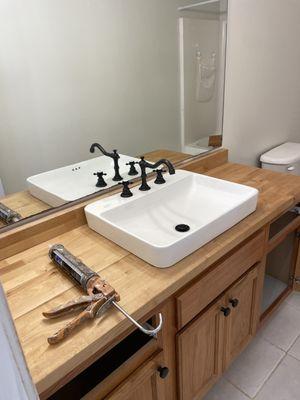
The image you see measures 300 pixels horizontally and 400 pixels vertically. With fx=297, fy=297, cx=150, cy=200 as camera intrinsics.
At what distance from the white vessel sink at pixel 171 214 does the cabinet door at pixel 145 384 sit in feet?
0.99

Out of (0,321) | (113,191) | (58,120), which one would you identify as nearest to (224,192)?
(113,191)

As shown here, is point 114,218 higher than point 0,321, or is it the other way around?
point 0,321

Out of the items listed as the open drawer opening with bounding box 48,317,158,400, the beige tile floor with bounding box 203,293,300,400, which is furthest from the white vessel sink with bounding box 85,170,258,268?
the beige tile floor with bounding box 203,293,300,400

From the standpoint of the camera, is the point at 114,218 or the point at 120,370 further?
the point at 114,218

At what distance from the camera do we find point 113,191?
1.29 meters

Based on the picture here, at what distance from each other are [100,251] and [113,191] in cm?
37

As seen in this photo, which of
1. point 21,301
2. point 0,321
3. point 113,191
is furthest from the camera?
point 113,191

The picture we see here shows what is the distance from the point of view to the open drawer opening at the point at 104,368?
85 cm

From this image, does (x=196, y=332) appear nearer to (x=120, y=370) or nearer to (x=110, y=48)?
(x=120, y=370)

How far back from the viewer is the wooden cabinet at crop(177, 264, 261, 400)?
40.5 inches

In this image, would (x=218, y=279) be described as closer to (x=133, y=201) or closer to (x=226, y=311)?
(x=226, y=311)

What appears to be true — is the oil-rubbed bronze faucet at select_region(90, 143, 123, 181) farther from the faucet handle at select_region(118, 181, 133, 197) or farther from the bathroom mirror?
→ the faucet handle at select_region(118, 181, 133, 197)

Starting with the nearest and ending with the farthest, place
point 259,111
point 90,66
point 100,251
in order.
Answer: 1. point 100,251
2. point 90,66
3. point 259,111

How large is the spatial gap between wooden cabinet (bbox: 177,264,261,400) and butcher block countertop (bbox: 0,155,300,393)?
0.24 m
